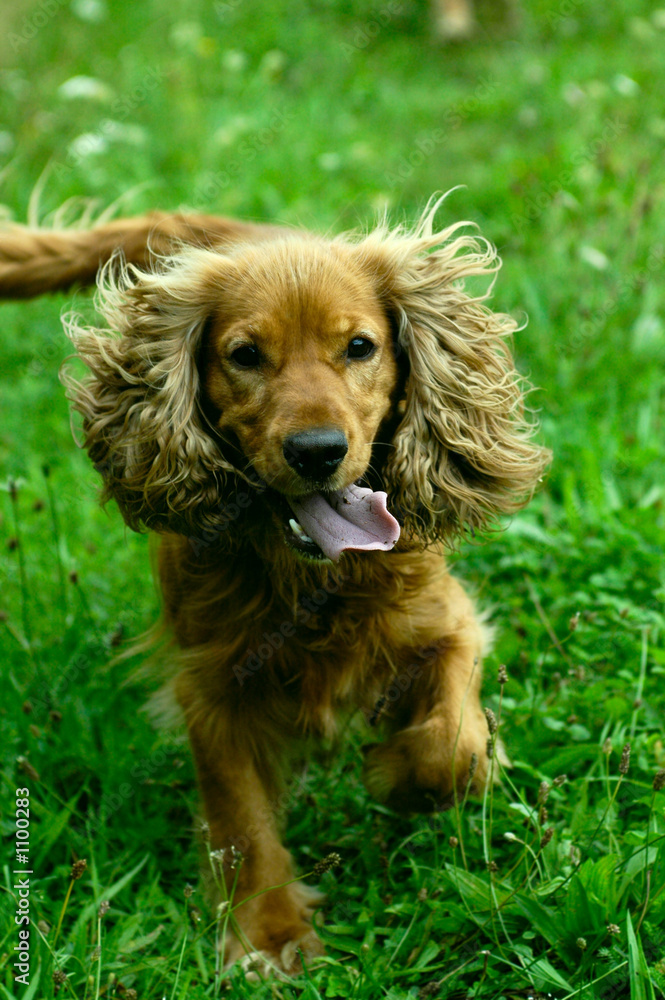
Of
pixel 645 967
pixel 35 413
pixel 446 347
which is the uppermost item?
pixel 446 347

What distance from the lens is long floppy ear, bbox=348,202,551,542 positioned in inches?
104

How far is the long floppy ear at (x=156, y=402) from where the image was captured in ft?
8.39

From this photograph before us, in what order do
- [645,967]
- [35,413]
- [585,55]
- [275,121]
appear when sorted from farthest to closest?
1. [585,55]
2. [275,121]
3. [35,413]
4. [645,967]

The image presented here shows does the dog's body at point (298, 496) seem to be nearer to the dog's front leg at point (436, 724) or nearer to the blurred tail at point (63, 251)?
the dog's front leg at point (436, 724)

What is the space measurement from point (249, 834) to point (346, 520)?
880 millimetres

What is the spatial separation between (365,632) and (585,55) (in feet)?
20.2

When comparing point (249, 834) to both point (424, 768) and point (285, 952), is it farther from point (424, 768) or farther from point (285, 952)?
point (424, 768)

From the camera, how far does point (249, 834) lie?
269cm

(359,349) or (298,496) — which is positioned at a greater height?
(359,349)

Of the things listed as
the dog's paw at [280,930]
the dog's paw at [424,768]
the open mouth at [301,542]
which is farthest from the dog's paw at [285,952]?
the open mouth at [301,542]

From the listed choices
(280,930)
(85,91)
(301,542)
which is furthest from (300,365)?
(85,91)

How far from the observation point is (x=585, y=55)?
7.56 meters

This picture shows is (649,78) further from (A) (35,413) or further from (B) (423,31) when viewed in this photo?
(A) (35,413)

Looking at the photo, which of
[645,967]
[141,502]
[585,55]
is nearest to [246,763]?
[141,502]
